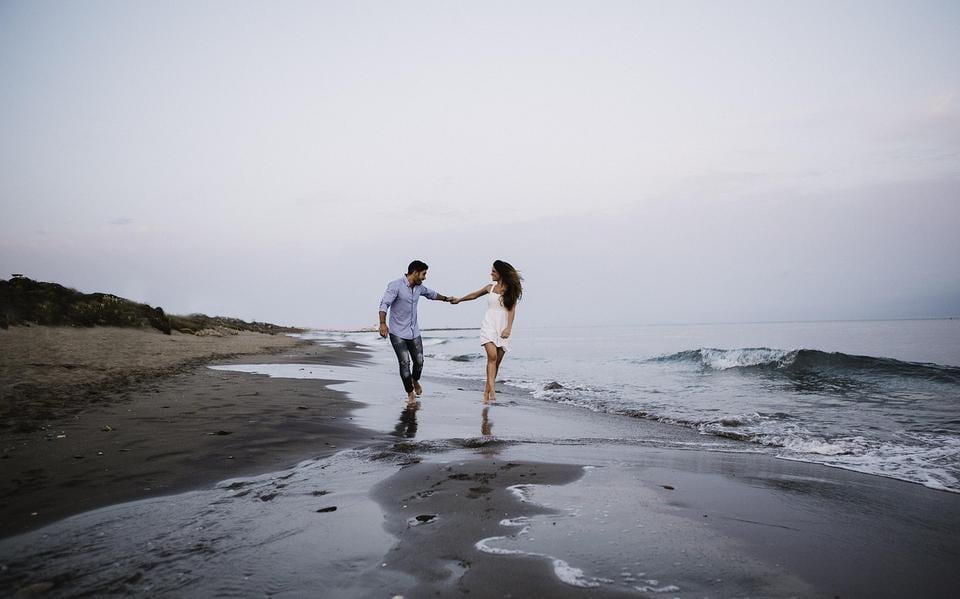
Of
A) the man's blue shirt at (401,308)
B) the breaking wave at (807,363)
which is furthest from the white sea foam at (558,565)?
the breaking wave at (807,363)

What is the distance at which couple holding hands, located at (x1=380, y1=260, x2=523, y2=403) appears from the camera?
868 cm

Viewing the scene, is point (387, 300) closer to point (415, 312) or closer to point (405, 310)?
point (405, 310)

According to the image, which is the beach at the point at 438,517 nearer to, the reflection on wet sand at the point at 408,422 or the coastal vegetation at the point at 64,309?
the reflection on wet sand at the point at 408,422

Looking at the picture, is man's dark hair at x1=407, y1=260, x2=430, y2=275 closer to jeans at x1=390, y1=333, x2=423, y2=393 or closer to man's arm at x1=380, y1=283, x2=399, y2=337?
man's arm at x1=380, y1=283, x2=399, y2=337

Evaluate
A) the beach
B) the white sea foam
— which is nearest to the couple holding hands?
the beach

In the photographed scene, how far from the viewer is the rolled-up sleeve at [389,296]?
8.61 meters

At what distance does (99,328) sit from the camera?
2100cm

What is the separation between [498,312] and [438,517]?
6376 mm

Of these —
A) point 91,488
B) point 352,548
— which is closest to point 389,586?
point 352,548

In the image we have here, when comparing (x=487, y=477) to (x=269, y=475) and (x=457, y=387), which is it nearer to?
(x=269, y=475)

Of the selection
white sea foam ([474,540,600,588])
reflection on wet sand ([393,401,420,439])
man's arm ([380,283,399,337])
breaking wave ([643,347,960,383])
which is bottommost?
reflection on wet sand ([393,401,420,439])

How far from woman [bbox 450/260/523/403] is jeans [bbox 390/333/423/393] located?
1.18 m

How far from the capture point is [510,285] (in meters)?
8.89

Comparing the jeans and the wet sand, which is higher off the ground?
the jeans
